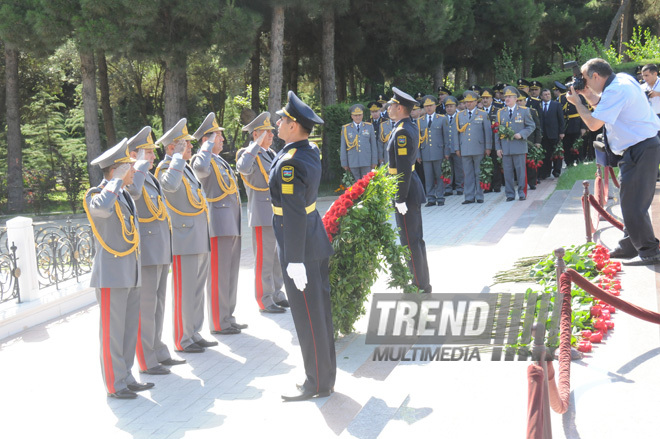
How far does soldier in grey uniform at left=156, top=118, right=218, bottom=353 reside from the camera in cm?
666

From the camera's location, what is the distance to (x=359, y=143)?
49.1 ft

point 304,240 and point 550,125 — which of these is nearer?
point 304,240

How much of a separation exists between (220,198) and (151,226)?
48.8 inches

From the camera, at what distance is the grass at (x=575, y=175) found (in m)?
14.2

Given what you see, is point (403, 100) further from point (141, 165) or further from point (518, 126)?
point (518, 126)

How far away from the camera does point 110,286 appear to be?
5543 millimetres

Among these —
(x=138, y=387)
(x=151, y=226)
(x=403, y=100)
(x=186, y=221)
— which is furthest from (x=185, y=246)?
(x=403, y=100)

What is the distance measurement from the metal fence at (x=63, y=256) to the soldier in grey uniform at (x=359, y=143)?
6.95 meters

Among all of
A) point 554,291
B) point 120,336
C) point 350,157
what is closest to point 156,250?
point 120,336

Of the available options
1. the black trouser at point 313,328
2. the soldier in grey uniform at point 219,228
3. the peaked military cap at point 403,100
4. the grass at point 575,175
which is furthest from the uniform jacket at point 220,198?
the grass at point 575,175

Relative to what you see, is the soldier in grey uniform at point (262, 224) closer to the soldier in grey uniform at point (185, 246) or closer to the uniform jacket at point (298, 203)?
the soldier in grey uniform at point (185, 246)

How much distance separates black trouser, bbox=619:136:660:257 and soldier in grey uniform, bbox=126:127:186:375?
4079 mm

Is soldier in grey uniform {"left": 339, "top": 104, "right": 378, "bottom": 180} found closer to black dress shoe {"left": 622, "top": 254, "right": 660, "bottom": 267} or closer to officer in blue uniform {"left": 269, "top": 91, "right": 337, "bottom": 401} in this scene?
black dress shoe {"left": 622, "top": 254, "right": 660, "bottom": 267}

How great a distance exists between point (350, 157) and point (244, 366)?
9.33 meters
